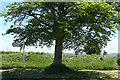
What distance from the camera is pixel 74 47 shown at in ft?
43.5

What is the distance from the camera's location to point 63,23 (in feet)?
33.0

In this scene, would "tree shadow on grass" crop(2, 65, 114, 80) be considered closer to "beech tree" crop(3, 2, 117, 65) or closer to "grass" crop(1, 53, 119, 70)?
"beech tree" crop(3, 2, 117, 65)

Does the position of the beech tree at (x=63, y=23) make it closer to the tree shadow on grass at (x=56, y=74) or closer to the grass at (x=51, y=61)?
the tree shadow on grass at (x=56, y=74)

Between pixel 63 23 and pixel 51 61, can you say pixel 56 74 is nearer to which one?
pixel 63 23

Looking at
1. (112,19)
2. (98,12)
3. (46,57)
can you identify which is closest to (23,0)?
(98,12)

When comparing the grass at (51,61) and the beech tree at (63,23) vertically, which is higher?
the beech tree at (63,23)

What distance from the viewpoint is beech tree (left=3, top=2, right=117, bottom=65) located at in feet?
34.8

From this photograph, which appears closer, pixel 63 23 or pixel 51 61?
pixel 63 23

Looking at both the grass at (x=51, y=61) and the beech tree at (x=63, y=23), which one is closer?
the beech tree at (x=63, y=23)

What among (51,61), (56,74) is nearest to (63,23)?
(56,74)

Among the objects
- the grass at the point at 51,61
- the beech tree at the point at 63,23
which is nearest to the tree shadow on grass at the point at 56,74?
the beech tree at the point at 63,23

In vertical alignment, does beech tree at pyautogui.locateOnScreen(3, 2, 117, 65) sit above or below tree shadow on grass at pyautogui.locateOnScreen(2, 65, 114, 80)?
above

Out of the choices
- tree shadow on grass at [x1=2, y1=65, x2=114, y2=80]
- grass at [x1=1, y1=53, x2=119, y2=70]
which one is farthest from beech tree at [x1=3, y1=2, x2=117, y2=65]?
grass at [x1=1, y1=53, x2=119, y2=70]

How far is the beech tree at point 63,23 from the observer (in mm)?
10609
